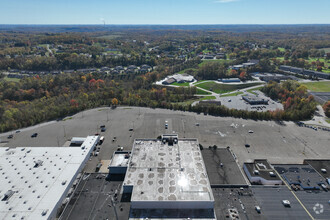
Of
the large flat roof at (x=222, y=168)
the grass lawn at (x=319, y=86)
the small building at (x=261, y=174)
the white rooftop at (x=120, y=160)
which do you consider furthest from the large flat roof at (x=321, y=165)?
the grass lawn at (x=319, y=86)

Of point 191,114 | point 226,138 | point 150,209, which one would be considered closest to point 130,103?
point 191,114

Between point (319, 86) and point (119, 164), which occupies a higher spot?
point (319, 86)

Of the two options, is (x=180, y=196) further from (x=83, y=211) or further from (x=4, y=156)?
(x=4, y=156)

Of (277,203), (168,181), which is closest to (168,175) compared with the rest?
(168,181)

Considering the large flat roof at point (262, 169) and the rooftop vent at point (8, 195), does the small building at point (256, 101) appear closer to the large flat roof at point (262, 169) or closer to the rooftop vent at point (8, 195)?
the large flat roof at point (262, 169)

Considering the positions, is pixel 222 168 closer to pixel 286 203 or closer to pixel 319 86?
pixel 286 203
